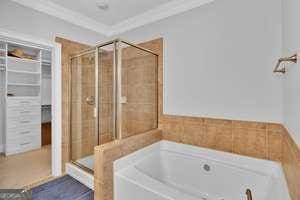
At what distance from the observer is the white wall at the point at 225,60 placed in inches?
65.0

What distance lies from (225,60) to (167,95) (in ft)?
2.88

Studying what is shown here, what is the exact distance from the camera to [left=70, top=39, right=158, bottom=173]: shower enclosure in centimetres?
208

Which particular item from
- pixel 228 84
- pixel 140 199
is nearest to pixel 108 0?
pixel 228 84

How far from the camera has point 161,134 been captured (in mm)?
2375

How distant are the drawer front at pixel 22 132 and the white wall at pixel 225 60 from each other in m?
3.07

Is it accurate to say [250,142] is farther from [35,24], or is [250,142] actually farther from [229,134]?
[35,24]

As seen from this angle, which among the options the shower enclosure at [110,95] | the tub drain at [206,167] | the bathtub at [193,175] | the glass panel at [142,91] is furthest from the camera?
the glass panel at [142,91]

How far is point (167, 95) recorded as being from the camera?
2.38 metres

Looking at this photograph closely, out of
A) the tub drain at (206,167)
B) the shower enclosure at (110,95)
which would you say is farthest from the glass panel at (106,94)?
the tub drain at (206,167)

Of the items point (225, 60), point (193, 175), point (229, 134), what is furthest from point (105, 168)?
point (225, 60)

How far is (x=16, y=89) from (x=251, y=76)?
4441mm

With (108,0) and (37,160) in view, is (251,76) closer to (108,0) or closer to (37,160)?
(108,0)

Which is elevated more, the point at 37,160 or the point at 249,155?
the point at 249,155

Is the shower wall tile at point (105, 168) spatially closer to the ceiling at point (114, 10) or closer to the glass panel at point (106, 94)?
the glass panel at point (106, 94)
